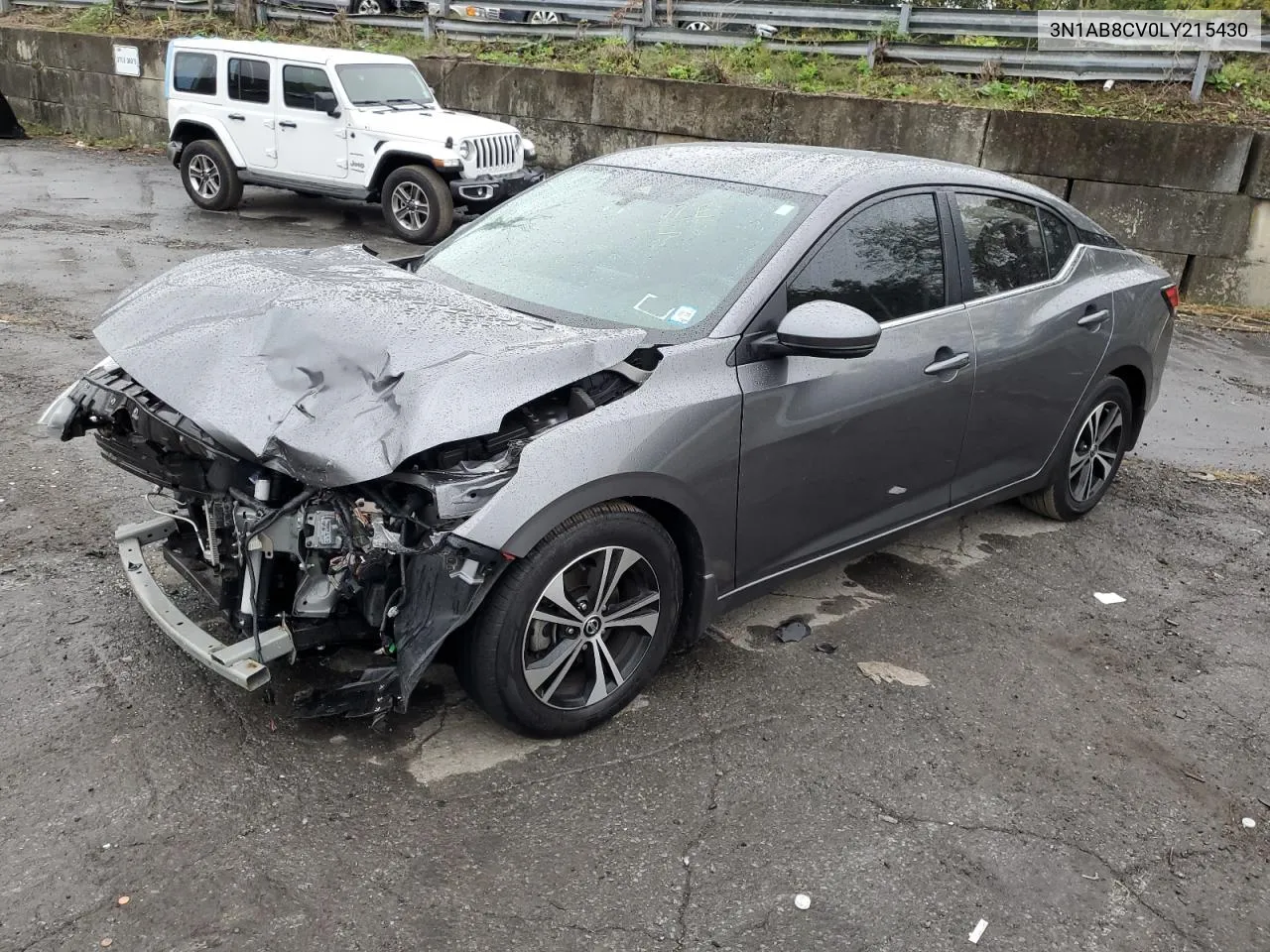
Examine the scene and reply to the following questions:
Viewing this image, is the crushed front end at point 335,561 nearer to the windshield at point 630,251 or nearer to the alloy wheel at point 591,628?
the alloy wheel at point 591,628

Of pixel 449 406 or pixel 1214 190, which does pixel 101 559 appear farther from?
pixel 1214 190

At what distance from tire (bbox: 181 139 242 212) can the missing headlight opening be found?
1038cm

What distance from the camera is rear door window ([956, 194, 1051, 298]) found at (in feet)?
14.4

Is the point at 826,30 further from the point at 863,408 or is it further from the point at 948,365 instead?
the point at 863,408

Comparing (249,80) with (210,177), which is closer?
(249,80)

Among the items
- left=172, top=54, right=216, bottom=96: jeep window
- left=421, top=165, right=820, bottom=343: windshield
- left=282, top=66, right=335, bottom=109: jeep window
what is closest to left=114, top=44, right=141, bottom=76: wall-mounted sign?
left=172, top=54, right=216, bottom=96: jeep window

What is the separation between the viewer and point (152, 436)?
3414mm

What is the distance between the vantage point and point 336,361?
10.5 ft

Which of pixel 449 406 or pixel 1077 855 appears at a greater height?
pixel 449 406

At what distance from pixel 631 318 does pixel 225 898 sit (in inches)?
83.6

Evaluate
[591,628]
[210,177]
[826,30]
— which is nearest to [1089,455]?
[591,628]

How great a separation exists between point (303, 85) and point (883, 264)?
1003 centimetres

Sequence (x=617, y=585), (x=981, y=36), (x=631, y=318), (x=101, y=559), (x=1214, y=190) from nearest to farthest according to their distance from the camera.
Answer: (x=617, y=585)
(x=631, y=318)
(x=101, y=559)
(x=1214, y=190)
(x=981, y=36)

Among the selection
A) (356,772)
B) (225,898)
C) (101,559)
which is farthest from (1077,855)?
(101,559)
